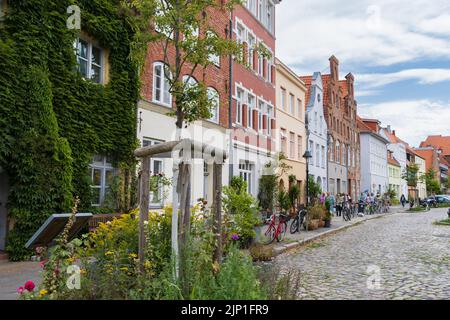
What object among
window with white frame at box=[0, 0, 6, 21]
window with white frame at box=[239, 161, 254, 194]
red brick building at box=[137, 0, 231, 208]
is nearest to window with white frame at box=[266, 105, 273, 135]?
window with white frame at box=[239, 161, 254, 194]

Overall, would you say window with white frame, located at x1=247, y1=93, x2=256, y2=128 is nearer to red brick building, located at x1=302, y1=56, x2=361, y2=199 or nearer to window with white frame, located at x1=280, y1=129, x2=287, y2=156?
window with white frame, located at x1=280, y1=129, x2=287, y2=156

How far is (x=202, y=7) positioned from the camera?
11609 millimetres

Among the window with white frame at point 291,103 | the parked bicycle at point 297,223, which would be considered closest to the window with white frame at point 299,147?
the window with white frame at point 291,103

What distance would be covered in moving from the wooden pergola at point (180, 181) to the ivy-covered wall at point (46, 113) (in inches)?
230

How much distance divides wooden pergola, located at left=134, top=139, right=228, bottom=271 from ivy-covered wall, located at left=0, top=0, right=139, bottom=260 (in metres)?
5.84

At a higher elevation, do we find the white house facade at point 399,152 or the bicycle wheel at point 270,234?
the white house facade at point 399,152

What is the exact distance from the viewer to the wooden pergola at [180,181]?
568 centimetres

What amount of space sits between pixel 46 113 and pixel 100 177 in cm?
360

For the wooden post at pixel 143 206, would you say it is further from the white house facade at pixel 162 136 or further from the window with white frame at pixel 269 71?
the window with white frame at pixel 269 71

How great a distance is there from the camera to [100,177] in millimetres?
14562

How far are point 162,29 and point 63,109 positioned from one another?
360cm

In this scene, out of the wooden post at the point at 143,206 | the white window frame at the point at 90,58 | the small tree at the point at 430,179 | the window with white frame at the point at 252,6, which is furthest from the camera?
the small tree at the point at 430,179
